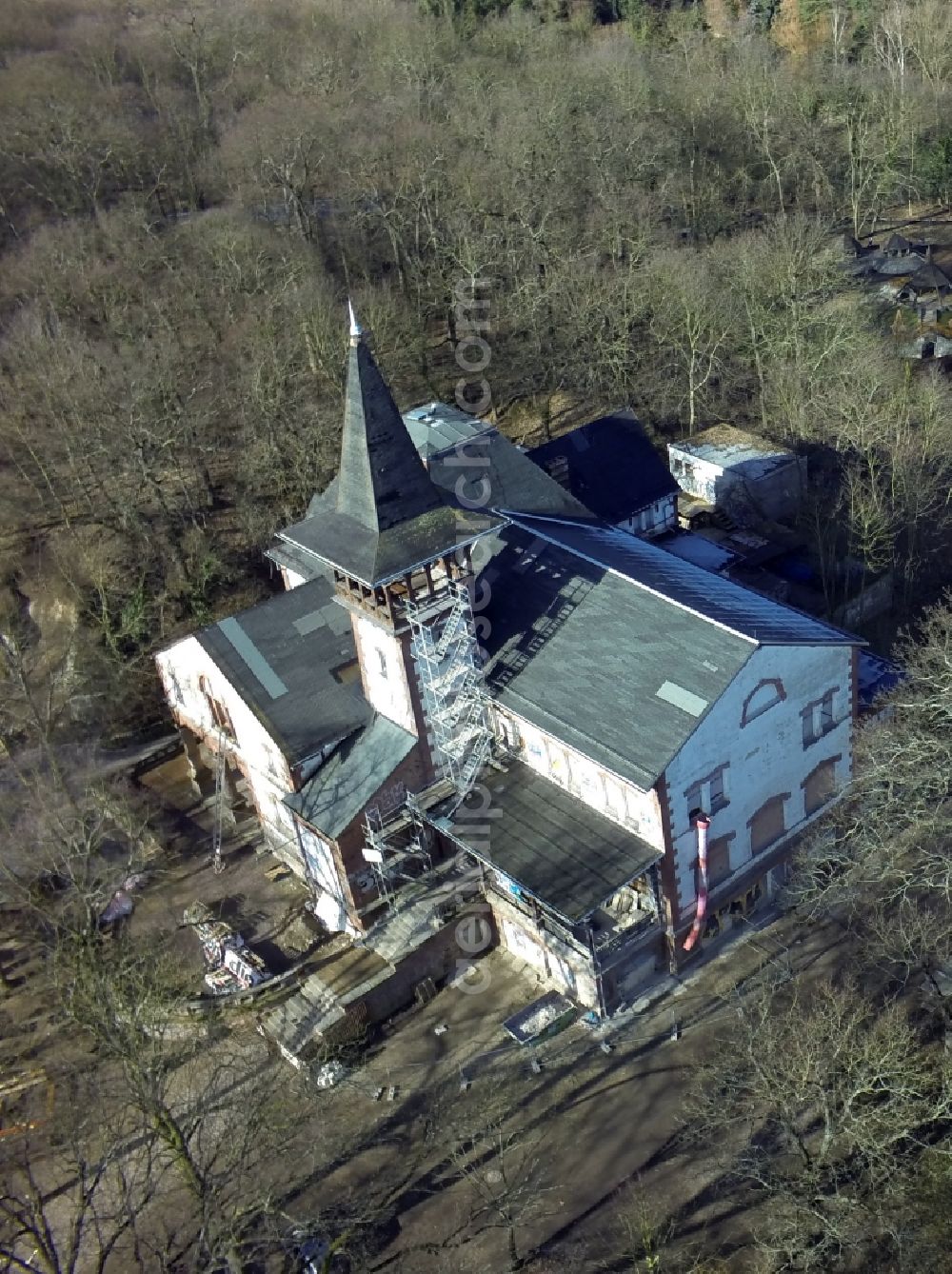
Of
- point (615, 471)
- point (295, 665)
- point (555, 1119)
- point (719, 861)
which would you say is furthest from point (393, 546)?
point (615, 471)

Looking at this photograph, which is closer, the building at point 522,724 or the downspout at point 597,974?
the building at point 522,724

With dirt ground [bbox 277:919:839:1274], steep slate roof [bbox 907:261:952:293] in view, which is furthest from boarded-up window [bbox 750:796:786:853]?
steep slate roof [bbox 907:261:952:293]

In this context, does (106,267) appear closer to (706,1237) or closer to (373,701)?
(373,701)

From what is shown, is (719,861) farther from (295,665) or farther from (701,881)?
(295,665)

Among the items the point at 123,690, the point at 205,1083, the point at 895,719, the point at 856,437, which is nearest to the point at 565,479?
the point at 856,437

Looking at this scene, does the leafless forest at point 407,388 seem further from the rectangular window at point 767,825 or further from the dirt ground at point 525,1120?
the rectangular window at point 767,825

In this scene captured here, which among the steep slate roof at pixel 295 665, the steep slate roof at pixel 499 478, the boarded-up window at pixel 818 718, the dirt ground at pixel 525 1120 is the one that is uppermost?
the steep slate roof at pixel 499 478

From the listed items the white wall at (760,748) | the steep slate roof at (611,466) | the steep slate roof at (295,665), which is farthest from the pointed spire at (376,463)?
the steep slate roof at (611,466)
